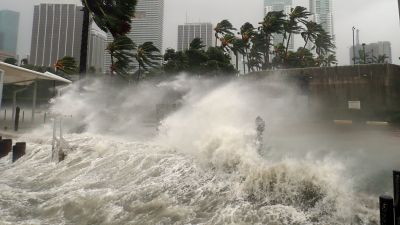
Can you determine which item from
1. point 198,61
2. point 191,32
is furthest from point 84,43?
point 191,32

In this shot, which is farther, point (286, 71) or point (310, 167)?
point (286, 71)

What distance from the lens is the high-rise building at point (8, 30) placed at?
86125 millimetres

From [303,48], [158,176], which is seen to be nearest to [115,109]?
[158,176]

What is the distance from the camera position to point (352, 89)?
24.8m

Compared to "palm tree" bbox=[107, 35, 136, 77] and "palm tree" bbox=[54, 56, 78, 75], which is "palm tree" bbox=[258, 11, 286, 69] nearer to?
"palm tree" bbox=[107, 35, 136, 77]

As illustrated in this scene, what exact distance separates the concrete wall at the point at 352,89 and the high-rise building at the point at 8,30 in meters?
79.9

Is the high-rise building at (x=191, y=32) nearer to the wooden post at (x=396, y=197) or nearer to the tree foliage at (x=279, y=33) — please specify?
the tree foliage at (x=279, y=33)

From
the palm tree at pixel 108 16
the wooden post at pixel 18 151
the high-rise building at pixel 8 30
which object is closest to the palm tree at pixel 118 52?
the palm tree at pixel 108 16

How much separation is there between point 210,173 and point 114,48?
2069 cm

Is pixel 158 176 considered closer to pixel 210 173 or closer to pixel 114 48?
pixel 210 173

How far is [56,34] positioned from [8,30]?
2326 centimetres

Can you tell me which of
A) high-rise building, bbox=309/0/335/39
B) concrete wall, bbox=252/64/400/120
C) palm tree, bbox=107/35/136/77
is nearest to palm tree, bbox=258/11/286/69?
concrete wall, bbox=252/64/400/120

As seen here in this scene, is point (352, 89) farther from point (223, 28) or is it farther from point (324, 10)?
point (324, 10)

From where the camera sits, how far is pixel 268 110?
24.7m
